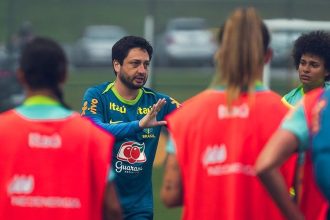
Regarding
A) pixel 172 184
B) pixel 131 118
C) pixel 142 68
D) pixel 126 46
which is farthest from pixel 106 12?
pixel 172 184

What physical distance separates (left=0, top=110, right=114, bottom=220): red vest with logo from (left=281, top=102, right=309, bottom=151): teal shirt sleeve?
2.58 feet

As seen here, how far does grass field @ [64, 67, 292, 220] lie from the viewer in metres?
23.0

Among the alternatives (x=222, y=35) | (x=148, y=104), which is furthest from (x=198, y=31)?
(x=222, y=35)

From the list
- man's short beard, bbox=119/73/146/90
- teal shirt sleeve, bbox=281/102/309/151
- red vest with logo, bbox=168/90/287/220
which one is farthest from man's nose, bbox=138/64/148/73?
teal shirt sleeve, bbox=281/102/309/151

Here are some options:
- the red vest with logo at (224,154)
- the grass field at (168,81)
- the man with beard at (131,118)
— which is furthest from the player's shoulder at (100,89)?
the grass field at (168,81)

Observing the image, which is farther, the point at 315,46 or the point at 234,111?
the point at 315,46

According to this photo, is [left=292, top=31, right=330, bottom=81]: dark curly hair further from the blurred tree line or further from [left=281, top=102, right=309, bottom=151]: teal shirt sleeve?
the blurred tree line

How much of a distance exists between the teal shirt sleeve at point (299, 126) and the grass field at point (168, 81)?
55.5 feet

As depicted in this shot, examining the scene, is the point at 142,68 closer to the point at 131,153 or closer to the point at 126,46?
the point at 126,46

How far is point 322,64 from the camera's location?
23.5ft

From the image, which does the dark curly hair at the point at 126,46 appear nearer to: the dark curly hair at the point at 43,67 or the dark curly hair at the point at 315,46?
the dark curly hair at the point at 315,46

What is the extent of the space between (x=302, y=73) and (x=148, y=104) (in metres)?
1.08

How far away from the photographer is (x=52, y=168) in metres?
4.71

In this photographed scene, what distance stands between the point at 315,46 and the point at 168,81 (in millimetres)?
16813
